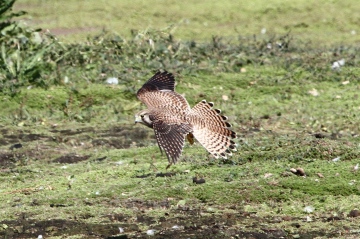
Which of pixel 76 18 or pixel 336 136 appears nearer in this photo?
pixel 336 136

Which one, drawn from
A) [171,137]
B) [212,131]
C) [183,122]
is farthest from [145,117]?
[171,137]

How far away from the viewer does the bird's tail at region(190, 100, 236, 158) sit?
756 cm

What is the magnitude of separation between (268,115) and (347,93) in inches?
48.6

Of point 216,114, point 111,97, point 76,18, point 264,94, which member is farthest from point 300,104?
point 76,18

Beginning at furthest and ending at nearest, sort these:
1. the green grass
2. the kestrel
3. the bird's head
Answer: the green grass, the bird's head, the kestrel

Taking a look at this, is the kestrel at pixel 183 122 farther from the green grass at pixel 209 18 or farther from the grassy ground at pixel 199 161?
the green grass at pixel 209 18

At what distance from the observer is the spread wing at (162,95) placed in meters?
7.97

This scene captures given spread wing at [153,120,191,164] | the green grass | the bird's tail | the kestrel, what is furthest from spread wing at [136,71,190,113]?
the green grass

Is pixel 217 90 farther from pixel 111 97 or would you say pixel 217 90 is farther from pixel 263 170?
pixel 263 170

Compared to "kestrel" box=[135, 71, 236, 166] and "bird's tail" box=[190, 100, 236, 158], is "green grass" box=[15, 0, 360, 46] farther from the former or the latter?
"bird's tail" box=[190, 100, 236, 158]

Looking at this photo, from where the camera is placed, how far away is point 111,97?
35.8 ft

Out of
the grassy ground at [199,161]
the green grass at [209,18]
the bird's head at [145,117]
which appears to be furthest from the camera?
the green grass at [209,18]

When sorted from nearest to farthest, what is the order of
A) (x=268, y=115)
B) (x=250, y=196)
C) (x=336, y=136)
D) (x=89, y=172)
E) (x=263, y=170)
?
(x=250, y=196) → (x=263, y=170) → (x=89, y=172) → (x=336, y=136) → (x=268, y=115)

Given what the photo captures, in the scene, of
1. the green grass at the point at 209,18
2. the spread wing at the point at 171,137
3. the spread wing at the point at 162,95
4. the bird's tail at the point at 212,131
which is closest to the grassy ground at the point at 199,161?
the bird's tail at the point at 212,131
